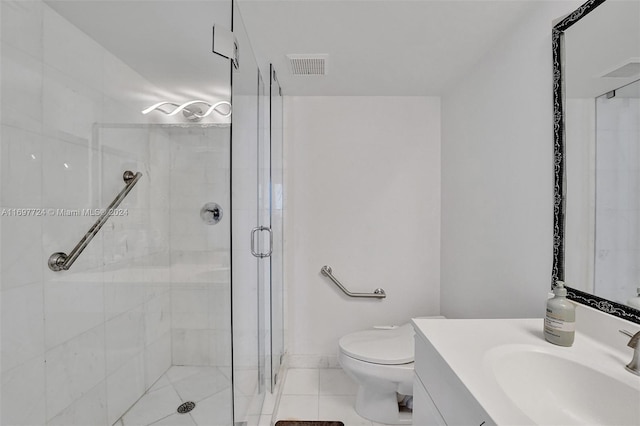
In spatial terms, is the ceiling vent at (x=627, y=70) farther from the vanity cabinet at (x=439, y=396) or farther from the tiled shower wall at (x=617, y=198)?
the vanity cabinet at (x=439, y=396)

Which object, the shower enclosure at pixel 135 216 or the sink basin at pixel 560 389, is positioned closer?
the sink basin at pixel 560 389

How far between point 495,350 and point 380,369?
82 centimetres

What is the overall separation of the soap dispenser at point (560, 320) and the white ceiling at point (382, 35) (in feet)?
3.74

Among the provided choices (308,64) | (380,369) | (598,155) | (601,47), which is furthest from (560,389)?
(308,64)

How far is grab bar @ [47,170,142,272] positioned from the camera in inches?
51.4

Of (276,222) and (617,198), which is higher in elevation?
(617,198)

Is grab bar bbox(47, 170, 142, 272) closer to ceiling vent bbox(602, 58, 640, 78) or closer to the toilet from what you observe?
the toilet

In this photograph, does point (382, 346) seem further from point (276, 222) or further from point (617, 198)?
point (617, 198)

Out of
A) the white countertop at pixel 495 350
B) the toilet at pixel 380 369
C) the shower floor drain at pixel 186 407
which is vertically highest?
the white countertop at pixel 495 350

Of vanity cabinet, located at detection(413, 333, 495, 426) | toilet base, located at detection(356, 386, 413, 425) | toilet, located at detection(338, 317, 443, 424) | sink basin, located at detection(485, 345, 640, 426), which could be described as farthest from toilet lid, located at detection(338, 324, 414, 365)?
sink basin, located at detection(485, 345, 640, 426)

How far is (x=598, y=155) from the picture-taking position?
0.95 metres

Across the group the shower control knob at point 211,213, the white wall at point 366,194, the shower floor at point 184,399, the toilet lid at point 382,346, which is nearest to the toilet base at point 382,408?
the toilet lid at point 382,346

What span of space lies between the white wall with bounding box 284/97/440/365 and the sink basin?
54.4 inches

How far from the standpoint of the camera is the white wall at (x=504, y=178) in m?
1.22
